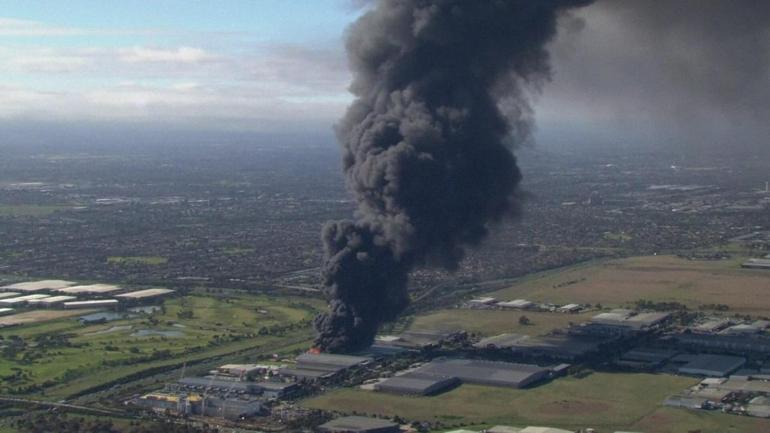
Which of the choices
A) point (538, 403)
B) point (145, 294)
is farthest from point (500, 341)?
point (145, 294)

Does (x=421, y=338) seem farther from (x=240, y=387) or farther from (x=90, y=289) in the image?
(x=90, y=289)

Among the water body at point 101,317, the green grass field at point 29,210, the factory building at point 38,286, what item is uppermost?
the green grass field at point 29,210

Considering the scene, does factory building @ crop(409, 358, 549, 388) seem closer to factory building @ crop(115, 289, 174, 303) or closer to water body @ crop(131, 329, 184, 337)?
water body @ crop(131, 329, 184, 337)

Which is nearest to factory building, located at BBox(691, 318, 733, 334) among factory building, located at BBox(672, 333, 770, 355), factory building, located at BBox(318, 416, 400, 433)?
factory building, located at BBox(672, 333, 770, 355)

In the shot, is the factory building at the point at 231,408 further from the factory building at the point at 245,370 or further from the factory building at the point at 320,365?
the factory building at the point at 245,370

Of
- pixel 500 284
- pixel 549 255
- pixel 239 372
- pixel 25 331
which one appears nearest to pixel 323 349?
pixel 239 372

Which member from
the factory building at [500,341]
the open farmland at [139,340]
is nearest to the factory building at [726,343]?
the factory building at [500,341]
